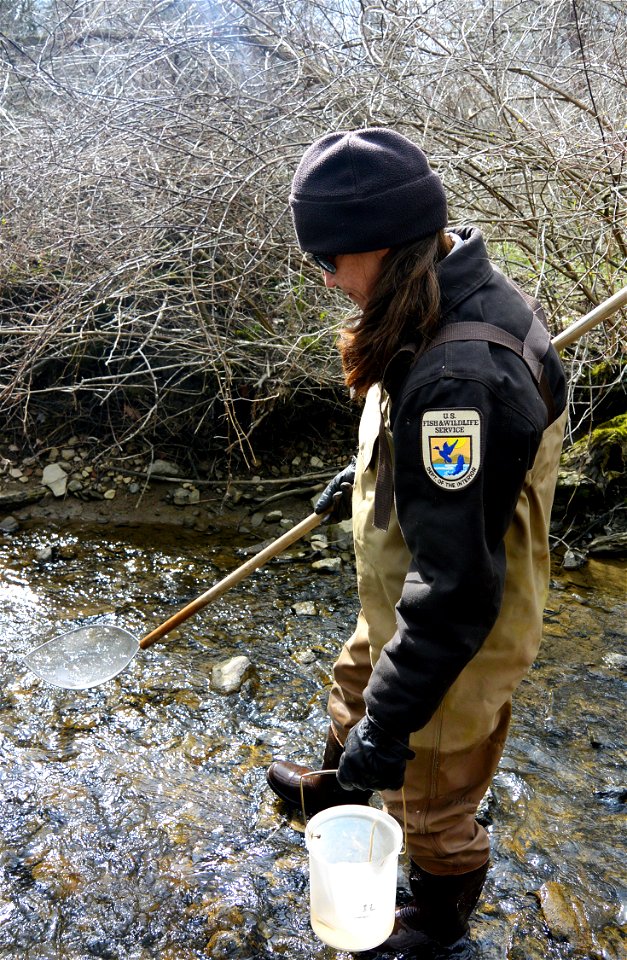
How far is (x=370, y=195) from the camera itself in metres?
1.63

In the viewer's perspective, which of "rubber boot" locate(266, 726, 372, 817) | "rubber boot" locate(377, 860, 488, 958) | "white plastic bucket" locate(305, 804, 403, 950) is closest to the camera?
"white plastic bucket" locate(305, 804, 403, 950)

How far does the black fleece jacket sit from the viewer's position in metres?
1.55

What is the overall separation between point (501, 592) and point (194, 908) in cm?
153

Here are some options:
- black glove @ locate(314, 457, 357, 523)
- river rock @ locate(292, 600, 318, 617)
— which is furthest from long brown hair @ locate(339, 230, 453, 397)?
river rock @ locate(292, 600, 318, 617)

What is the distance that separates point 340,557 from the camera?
480 cm

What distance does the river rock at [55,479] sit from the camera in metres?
5.36

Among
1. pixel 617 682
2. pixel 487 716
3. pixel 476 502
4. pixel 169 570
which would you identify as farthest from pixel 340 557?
pixel 476 502

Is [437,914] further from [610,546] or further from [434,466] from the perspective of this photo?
[610,546]

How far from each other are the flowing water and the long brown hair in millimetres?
1763

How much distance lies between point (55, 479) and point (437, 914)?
13.5ft

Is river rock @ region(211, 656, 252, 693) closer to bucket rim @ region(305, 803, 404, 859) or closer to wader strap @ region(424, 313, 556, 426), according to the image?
bucket rim @ region(305, 803, 404, 859)

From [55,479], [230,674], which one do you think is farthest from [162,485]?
[230,674]

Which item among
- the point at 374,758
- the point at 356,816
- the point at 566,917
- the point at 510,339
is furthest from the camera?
the point at 566,917

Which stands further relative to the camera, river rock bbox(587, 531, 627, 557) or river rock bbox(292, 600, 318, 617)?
river rock bbox(587, 531, 627, 557)
